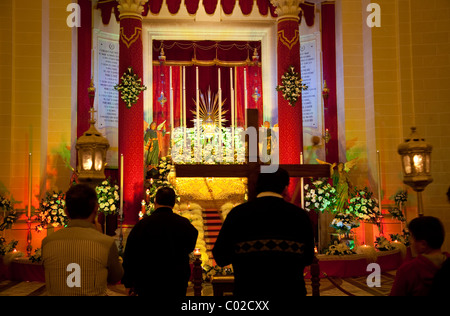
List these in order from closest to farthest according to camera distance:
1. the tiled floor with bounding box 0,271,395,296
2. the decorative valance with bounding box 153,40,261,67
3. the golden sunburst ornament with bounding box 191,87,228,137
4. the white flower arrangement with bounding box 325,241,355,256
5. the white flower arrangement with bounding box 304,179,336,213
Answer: the tiled floor with bounding box 0,271,395,296 → the white flower arrangement with bounding box 325,241,355,256 → the white flower arrangement with bounding box 304,179,336,213 → the golden sunburst ornament with bounding box 191,87,228,137 → the decorative valance with bounding box 153,40,261,67

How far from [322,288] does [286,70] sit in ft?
20.4

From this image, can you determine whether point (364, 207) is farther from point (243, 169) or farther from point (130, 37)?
point (130, 37)

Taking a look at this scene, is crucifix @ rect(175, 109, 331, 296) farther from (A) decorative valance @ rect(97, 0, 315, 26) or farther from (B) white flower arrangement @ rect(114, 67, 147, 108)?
(A) decorative valance @ rect(97, 0, 315, 26)

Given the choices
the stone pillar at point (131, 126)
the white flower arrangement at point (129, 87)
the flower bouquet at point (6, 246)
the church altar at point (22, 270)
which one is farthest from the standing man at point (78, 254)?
the white flower arrangement at point (129, 87)

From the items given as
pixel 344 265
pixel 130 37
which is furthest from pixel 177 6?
pixel 344 265

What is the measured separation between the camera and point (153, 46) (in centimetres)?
1595

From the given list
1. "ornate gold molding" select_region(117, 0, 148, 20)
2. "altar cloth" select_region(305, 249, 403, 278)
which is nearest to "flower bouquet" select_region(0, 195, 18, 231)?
"ornate gold molding" select_region(117, 0, 148, 20)

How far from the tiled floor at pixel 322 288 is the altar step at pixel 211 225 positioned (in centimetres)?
207

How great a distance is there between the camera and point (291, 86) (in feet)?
43.4

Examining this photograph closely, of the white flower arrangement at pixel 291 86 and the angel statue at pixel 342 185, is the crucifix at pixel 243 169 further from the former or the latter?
the white flower arrangement at pixel 291 86

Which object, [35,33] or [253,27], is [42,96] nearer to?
[35,33]

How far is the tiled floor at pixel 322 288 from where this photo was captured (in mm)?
8594

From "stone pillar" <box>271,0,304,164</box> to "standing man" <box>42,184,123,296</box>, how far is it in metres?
10.1

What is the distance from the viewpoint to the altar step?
11.4m
